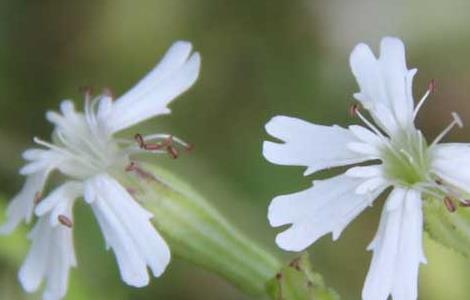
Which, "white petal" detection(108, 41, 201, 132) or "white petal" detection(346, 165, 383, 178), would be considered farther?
"white petal" detection(108, 41, 201, 132)

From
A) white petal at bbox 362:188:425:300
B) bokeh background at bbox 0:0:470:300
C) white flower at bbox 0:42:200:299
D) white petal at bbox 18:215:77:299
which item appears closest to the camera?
white petal at bbox 362:188:425:300

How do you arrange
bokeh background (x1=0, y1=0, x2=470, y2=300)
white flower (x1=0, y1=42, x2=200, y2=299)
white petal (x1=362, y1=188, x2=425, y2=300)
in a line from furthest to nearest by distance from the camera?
bokeh background (x1=0, y1=0, x2=470, y2=300) → white flower (x1=0, y1=42, x2=200, y2=299) → white petal (x1=362, y1=188, x2=425, y2=300)

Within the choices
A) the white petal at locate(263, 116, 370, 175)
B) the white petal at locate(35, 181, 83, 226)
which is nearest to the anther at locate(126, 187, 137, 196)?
the white petal at locate(35, 181, 83, 226)

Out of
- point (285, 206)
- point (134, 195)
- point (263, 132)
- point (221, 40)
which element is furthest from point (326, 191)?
point (221, 40)

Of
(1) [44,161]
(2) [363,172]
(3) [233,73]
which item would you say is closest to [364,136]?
(2) [363,172]

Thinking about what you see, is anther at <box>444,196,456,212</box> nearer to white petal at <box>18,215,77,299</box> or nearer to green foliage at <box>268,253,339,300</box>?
green foliage at <box>268,253,339,300</box>

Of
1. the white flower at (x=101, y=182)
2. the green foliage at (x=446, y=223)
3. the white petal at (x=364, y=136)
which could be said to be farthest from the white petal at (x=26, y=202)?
the green foliage at (x=446, y=223)
